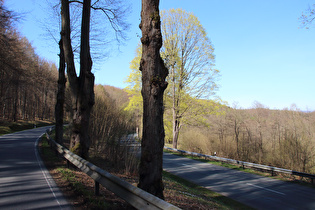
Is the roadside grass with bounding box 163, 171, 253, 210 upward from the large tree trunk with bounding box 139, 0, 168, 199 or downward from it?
→ downward

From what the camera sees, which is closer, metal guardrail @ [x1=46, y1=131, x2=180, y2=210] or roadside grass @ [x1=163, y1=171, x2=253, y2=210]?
metal guardrail @ [x1=46, y1=131, x2=180, y2=210]

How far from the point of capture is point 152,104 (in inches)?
189

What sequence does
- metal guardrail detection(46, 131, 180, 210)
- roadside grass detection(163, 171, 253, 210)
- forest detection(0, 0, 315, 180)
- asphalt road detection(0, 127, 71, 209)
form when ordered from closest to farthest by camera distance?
metal guardrail detection(46, 131, 180, 210), asphalt road detection(0, 127, 71, 209), roadside grass detection(163, 171, 253, 210), forest detection(0, 0, 315, 180)

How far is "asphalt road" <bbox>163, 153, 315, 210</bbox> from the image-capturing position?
8555mm

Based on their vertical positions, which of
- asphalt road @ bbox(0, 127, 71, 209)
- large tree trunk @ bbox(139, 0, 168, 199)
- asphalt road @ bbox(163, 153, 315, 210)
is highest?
large tree trunk @ bbox(139, 0, 168, 199)


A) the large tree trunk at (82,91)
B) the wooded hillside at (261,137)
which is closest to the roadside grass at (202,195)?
the large tree trunk at (82,91)

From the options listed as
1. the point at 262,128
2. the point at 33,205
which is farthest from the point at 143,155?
the point at 262,128

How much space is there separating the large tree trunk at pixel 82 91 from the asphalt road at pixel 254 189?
633 centimetres

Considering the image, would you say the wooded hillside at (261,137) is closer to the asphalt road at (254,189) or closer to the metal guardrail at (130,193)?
the asphalt road at (254,189)

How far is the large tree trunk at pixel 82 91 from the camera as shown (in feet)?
29.6

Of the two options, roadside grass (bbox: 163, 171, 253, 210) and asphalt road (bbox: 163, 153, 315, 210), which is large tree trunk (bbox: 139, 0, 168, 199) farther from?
asphalt road (bbox: 163, 153, 315, 210)

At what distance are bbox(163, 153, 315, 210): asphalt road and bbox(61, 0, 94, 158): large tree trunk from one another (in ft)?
20.8

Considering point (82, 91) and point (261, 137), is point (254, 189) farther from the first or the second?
point (82, 91)

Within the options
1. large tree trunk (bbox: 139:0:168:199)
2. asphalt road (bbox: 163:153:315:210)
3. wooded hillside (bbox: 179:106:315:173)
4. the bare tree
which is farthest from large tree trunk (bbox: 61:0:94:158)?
wooded hillside (bbox: 179:106:315:173)
